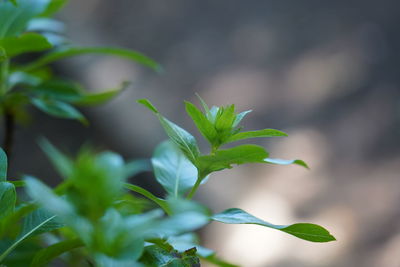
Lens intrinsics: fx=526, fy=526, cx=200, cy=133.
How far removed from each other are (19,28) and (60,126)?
6.91ft

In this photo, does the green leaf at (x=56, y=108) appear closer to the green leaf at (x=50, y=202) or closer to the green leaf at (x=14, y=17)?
the green leaf at (x=14, y=17)

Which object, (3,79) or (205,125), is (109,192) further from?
(3,79)

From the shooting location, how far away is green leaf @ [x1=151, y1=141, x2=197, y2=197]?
1.96 feet

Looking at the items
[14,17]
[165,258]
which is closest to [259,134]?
[165,258]

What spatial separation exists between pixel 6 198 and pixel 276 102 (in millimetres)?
2528

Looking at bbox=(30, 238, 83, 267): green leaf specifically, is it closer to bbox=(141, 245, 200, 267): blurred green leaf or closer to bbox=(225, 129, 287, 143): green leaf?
bbox=(141, 245, 200, 267): blurred green leaf

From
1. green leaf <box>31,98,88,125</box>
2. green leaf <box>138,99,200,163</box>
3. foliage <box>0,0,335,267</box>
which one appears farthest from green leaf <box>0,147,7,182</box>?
green leaf <box>31,98,88,125</box>

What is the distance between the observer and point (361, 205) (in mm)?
2393

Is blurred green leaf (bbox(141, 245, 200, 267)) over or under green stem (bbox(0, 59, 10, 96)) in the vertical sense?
under

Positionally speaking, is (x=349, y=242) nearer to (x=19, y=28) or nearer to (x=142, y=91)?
A: (x=142, y=91)

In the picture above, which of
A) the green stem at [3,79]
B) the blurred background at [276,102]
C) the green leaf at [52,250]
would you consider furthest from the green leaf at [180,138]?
the blurred background at [276,102]

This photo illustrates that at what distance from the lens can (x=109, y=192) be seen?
33 cm

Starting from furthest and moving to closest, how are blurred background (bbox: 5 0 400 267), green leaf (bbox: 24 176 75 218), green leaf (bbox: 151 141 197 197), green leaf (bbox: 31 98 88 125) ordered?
1. blurred background (bbox: 5 0 400 267)
2. green leaf (bbox: 31 98 88 125)
3. green leaf (bbox: 151 141 197 197)
4. green leaf (bbox: 24 176 75 218)

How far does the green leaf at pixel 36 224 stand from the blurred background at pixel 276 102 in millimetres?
1815
